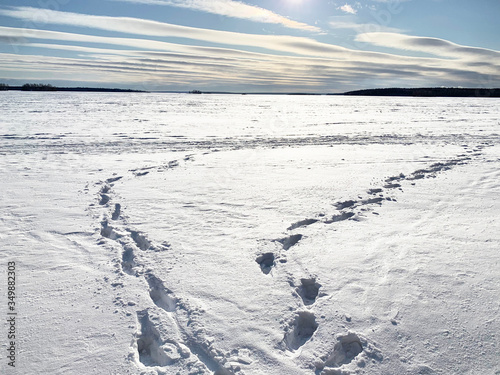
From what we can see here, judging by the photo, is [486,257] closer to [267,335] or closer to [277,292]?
[277,292]

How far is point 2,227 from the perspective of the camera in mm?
3801

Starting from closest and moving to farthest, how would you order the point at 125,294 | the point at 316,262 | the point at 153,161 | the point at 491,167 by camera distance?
the point at 125,294, the point at 316,262, the point at 491,167, the point at 153,161

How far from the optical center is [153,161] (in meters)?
7.10

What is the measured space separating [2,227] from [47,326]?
2143 millimetres

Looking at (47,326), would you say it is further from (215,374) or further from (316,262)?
(316,262)

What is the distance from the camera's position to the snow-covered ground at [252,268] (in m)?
2.12

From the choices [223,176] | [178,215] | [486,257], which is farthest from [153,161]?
[486,257]

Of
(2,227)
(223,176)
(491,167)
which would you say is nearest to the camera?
(2,227)

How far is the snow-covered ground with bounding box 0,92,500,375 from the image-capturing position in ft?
6.94

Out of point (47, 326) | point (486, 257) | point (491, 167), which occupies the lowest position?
point (47, 326)

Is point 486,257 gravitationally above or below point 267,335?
above

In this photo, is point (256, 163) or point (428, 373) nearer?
point (428, 373)

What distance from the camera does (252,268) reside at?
304 cm

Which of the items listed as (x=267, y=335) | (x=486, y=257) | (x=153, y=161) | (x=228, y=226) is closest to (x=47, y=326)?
(x=267, y=335)
